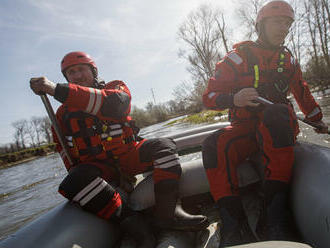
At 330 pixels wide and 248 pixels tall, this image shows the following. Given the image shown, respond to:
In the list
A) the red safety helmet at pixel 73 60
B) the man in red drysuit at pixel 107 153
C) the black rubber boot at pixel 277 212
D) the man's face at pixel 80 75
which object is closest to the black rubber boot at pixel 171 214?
the man in red drysuit at pixel 107 153

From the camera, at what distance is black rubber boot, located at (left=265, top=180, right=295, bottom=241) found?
3.34 feet

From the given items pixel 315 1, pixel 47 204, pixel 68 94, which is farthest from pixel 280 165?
pixel 315 1

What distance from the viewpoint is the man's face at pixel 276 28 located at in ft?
5.24

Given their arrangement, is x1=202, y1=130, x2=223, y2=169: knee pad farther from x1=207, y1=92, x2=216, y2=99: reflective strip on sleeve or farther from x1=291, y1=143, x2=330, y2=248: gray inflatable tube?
x1=291, y1=143, x2=330, y2=248: gray inflatable tube

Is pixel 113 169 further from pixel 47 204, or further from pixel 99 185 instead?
pixel 47 204

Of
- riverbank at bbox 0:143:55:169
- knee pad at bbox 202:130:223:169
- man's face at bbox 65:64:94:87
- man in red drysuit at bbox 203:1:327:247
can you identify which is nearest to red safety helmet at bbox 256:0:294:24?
man in red drysuit at bbox 203:1:327:247

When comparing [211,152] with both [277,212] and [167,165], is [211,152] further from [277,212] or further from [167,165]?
[277,212]

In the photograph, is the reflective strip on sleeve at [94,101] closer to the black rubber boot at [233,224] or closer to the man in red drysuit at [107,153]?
the man in red drysuit at [107,153]

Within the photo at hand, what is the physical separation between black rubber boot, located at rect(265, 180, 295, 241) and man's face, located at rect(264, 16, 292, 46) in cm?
113

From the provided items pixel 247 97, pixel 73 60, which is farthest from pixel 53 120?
pixel 247 97

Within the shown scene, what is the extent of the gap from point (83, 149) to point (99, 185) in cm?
43

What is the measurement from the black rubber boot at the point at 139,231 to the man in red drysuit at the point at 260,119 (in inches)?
16.6

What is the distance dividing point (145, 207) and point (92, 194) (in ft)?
1.38

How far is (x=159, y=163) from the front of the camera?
1490mm
